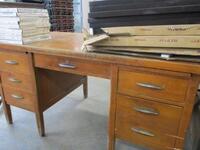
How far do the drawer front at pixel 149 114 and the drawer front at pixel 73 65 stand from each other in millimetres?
190

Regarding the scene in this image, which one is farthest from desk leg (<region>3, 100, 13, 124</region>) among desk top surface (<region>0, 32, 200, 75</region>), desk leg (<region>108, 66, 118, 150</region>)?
desk leg (<region>108, 66, 118, 150</region>)

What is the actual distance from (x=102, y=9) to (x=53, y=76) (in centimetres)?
83

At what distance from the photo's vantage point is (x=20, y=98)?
4.73ft

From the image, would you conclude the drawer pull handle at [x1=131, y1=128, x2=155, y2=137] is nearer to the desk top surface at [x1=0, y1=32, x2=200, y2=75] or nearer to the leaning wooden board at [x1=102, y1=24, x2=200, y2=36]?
the desk top surface at [x1=0, y1=32, x2=200, y2=75]

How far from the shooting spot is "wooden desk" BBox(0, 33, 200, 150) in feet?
2.79

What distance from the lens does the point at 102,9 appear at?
3.01 feet

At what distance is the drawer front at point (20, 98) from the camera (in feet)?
4.61

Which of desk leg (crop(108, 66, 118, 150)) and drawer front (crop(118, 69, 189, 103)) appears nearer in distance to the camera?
drawer front (crop(118, 69, 189, 103))

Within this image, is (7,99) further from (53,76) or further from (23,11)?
(23,11)

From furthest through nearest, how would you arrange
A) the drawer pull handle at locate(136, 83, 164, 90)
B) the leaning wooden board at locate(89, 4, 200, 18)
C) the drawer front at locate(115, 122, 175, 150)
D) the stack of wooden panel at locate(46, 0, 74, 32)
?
the stack of wooden panel at locate(46, 0, 74, 32) → the drawer front at locate(115, 122, 175, 150) → the drawer pull handle at locate(136, 83, 164, 90) → the leaning wooden board at locate(89, 4, 200, 18)

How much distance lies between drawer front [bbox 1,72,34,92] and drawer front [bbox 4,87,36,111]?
0.14ft

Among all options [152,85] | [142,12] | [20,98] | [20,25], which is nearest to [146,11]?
[142,12]

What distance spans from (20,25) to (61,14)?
250cm

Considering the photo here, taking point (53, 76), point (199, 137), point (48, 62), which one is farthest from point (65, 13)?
point (199, 137)
